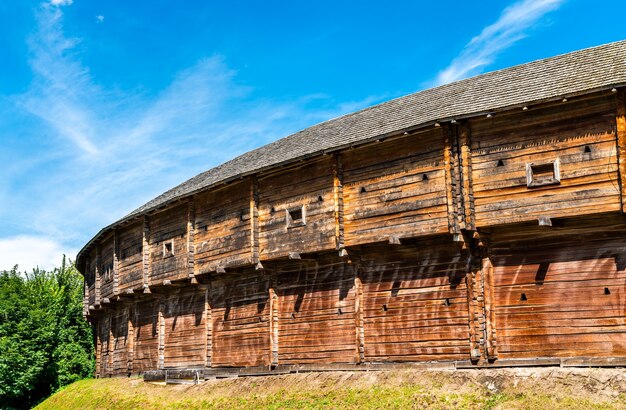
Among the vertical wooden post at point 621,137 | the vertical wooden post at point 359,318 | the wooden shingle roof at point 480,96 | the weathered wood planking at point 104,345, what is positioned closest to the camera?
the vertical wooden post at point 621,137

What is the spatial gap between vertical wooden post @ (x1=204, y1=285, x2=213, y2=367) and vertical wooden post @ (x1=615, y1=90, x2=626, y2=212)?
1543cm

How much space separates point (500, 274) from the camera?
61.4 feet

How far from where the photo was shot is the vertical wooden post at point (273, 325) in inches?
918

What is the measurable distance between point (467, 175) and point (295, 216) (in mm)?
6240

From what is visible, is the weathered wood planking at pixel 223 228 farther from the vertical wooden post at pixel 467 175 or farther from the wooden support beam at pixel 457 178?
the vertical wooden post at pixel 467 175

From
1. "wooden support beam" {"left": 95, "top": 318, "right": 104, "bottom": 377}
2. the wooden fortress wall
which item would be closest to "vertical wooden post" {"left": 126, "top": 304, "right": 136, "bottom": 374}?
the wooden fortress wall

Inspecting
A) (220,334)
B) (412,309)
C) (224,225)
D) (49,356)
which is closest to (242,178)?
(224,225)

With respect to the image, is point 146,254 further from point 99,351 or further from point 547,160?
point 547,160

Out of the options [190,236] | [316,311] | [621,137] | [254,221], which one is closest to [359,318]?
[316,311]

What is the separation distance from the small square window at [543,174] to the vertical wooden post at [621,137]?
4.66 ft

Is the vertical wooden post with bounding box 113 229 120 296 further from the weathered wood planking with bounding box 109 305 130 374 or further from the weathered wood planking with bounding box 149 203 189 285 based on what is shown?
the weathered wood planking with bounding box 149 203 189 285

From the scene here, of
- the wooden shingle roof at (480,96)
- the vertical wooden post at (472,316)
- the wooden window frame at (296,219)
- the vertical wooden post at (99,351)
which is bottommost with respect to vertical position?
the vertical wooden post at (99,351)

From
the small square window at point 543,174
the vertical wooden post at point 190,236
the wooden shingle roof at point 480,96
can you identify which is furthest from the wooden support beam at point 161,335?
the small square window at point 543,174

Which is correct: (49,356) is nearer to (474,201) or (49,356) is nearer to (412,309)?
(412,309)
